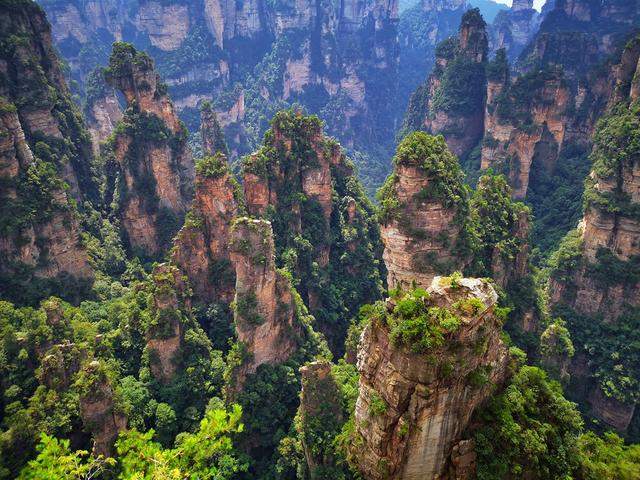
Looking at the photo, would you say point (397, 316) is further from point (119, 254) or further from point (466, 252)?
point (119, 254)

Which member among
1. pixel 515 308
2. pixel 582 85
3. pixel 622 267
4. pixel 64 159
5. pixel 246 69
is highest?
pixel 246 69

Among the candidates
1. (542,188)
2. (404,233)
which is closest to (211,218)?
(404,233)

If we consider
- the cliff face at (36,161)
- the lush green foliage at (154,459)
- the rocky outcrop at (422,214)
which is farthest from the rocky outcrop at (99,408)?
the rocky outcrop at (422,214)

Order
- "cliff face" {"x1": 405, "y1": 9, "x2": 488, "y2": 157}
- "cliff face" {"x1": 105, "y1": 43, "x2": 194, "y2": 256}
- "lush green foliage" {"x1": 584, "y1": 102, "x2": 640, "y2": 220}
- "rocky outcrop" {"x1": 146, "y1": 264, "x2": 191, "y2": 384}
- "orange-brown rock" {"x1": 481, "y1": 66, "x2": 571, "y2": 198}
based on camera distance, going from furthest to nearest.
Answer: "cliff face" {"x1": 405, "y1": 9, "x2": 488, "y2": 157} → "orange-brown rock" {"x1": 481, "y1": 66, "x2": 571, "y2": 198} → "cliff face" {"x1": 105, "y1": 43, "x2": 194, "y2": 256} → "lush green foliage" {"x1": 584, "y1": 102, "x2": 640, "y2": 220} → "rocky outcrop" {"x1": 146, "y1": 264, "x2": 191, "y2": 384}

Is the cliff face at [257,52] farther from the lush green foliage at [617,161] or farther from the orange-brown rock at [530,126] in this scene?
the lush green foliage at [617,161]

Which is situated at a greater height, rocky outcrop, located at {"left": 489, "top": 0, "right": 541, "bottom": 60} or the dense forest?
rocky outcrop, located at {"left": 489, "top": 0, "right": 541, "bottom": 60}

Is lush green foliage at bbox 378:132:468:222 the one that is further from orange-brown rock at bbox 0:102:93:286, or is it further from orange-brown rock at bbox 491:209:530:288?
orange-brown rock at bbox 0:102:93:286

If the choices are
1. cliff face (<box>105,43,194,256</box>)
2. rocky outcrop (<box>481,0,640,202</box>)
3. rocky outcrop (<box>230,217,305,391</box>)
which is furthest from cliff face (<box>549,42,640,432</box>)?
cliff face (<box>105,43,194,256</box>)
